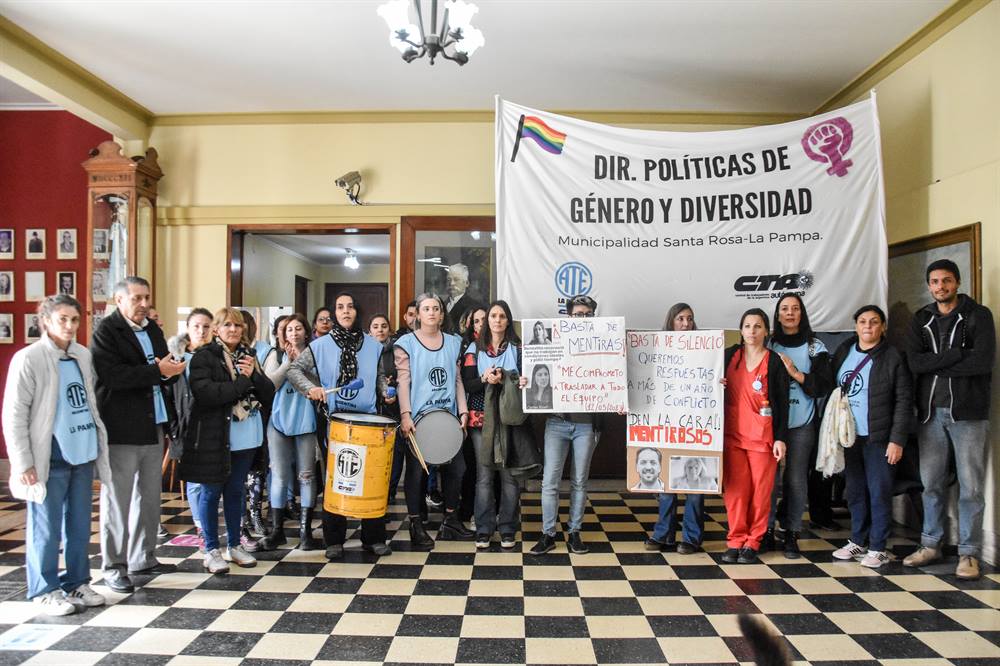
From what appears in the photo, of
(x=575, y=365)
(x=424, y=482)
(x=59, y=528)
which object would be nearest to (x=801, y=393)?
(x=575, y=365)

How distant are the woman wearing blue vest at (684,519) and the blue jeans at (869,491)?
2.96ft

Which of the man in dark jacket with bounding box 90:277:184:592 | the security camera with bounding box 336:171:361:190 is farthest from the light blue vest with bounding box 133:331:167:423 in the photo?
the security camera with bounding box 336:171:361:190

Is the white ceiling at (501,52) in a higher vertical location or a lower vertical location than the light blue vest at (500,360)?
higher

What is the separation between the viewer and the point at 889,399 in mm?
3682

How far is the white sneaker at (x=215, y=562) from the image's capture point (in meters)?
3.45

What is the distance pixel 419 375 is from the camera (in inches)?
153

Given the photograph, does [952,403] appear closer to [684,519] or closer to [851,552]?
[851,552]

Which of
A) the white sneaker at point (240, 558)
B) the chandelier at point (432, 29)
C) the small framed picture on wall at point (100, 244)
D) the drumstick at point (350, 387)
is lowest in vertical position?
the white sneaker at point (240, 558)

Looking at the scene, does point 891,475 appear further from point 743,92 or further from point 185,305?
point 185,305

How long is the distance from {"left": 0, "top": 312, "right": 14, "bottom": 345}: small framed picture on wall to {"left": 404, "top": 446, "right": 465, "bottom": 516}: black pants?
4299 mm

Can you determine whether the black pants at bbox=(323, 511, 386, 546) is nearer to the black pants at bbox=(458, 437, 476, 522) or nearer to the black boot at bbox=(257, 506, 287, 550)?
the black boot at bbox=(257, 506, 287, 550)

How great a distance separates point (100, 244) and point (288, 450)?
3.03 meters

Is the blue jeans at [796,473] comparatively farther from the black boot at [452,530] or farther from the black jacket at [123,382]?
the black jacket at [123,382]

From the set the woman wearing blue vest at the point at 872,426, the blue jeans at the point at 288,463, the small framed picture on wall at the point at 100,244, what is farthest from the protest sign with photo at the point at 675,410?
the small framed picture on wall at the point at 100,244
